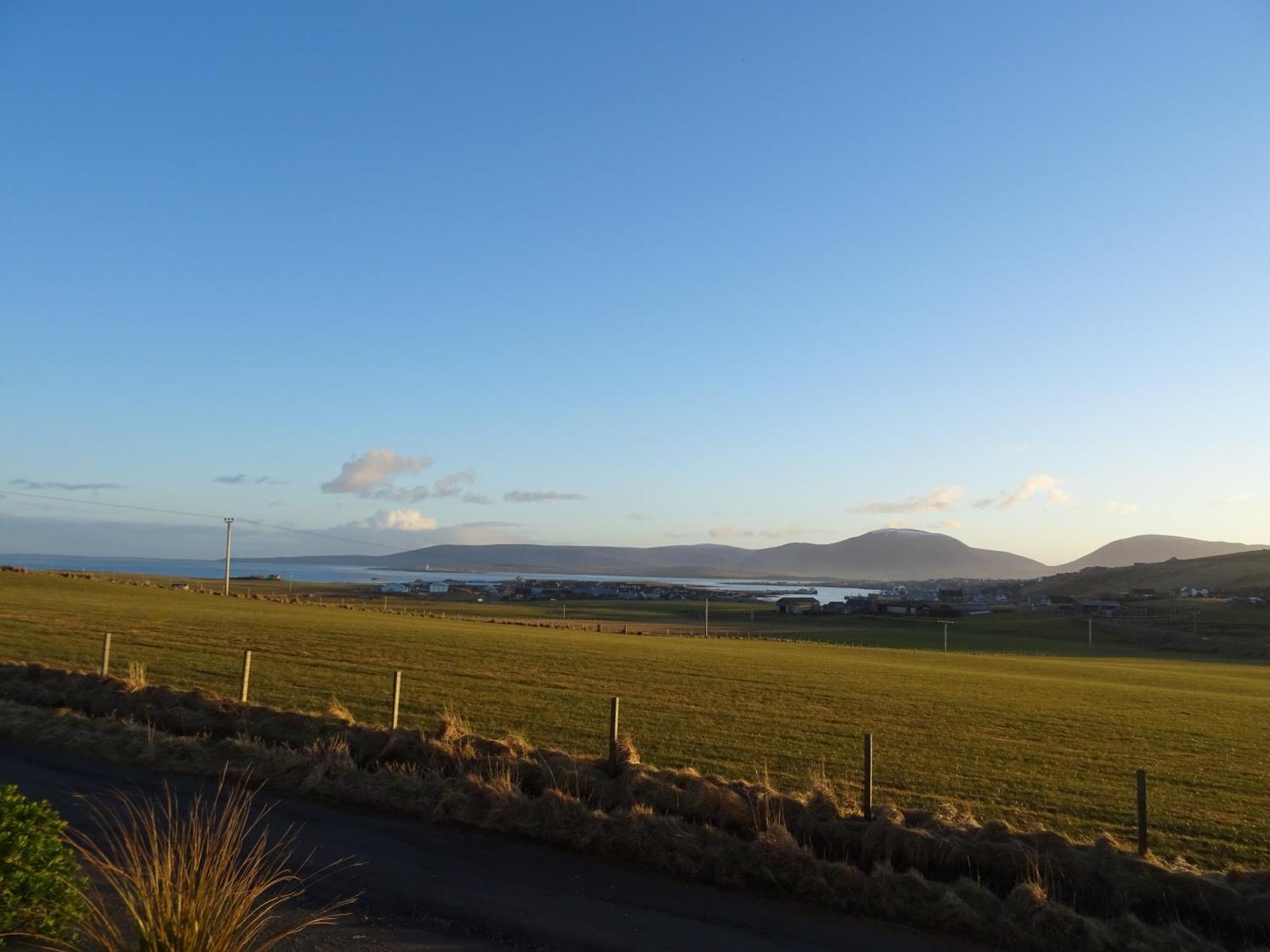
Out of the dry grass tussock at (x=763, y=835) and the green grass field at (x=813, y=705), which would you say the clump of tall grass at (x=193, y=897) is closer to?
the dry grass tussock at (x=763, y=835)

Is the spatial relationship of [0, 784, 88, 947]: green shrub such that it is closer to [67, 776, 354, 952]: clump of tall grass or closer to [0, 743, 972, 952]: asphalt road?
[67, 776, 354, 952]: clump of tall grass

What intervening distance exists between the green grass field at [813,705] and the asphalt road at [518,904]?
22.6ft

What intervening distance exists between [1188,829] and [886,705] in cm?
1440

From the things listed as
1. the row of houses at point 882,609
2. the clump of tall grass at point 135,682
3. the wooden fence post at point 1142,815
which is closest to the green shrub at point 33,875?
the wooden fence post at point 1142,815

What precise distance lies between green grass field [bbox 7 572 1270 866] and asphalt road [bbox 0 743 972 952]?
22.6 feet

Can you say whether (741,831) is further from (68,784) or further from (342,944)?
(68,784)

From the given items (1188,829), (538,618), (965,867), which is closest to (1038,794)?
(1188,829)

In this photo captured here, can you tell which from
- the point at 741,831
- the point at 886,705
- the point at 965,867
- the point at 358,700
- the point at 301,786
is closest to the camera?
the point at 965,867

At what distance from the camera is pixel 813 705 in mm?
26953

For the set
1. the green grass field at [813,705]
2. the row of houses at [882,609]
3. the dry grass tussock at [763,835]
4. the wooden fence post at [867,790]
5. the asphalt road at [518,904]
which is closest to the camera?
the asphalt road at [518,904]

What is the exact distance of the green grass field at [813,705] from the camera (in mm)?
15805

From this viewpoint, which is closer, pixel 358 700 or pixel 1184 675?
pixel 358 700

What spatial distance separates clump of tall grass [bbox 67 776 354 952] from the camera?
5.39 meters

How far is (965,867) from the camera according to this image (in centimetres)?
922
